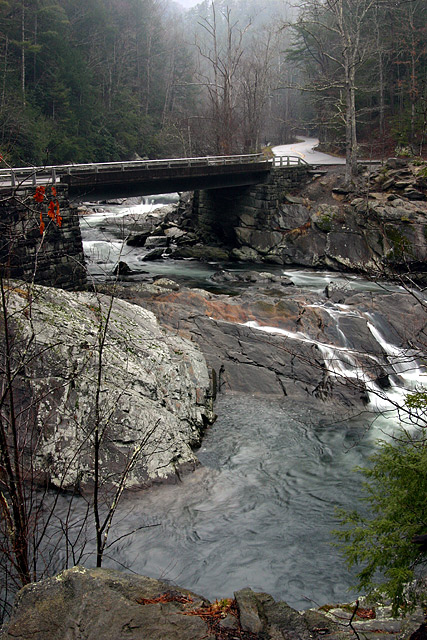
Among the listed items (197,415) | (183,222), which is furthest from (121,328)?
(183,222)

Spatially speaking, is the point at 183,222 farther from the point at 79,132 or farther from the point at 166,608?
the point at 166,608

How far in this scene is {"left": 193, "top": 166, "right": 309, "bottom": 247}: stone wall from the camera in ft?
93.2

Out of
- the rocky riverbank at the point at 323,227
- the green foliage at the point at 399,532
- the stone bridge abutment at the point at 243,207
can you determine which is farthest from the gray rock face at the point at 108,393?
the stone bridge abutment at the point at 243,207

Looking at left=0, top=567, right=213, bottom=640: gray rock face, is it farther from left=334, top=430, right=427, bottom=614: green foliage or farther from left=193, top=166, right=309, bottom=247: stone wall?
left=193, top=166, right=309, bottom=247: stone wall

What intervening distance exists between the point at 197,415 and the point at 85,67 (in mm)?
46141

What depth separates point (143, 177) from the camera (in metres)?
22.8

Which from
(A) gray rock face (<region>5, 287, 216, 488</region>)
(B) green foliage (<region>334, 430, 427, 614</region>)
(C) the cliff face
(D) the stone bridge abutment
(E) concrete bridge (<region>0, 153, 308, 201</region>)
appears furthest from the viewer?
(D) the stone bridge abutment

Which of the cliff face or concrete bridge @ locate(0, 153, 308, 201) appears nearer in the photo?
concrete bridge @ locate(0, 153, 308, 201)

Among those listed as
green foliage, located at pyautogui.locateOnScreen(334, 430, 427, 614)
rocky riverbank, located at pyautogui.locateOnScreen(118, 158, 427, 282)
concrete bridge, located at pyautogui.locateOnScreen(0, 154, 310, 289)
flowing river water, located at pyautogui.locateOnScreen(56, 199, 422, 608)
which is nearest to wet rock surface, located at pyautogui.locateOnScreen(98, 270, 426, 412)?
flowing river water, located at pyautogui.locateOnScreen(56, 199, 422, 608)

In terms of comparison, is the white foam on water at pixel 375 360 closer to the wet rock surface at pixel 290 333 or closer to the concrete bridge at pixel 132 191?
the wet rock surface at pixel 290 333

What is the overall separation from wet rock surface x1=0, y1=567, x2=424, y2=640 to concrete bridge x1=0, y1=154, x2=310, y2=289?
1068 centimetres

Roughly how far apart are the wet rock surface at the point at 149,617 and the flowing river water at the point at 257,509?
85.5 inches

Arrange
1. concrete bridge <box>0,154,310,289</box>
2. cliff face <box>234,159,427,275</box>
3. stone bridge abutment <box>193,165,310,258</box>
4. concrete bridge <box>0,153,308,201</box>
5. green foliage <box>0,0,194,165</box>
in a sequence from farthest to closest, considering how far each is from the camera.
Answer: green foliage <box>0,0,194,165</box>
stone bridge abutment <box>193,165,310,258</box>
cliff face <box>234,159,427,275</box>
concrete bridge <box>0,153,308,201</box>
concrete bridge <box>0,154,310,289</box>

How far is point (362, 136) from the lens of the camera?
4134cm
